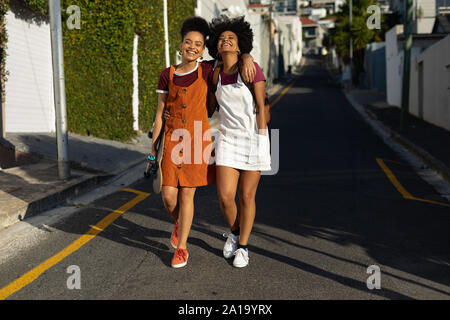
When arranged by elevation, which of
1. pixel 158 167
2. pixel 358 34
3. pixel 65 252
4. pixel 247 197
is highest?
A: pixel 358 34

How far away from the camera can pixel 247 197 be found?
4582 mm

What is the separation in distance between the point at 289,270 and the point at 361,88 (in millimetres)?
42389

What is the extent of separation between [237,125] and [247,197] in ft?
2.08

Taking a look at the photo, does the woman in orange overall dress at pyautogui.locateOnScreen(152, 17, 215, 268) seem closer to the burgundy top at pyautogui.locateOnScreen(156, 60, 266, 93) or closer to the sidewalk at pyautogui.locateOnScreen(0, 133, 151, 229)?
the burgundy top at pyautogui.locateOnScreen(156, 60, 266, 93)

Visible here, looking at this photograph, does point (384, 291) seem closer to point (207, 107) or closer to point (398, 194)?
point (207, 107)

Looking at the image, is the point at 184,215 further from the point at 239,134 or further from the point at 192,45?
the point at 192,45

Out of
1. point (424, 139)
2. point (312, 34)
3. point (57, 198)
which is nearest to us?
point (57, 198)

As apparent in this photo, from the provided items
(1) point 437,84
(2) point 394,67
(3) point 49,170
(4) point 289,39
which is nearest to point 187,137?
(3) point 49,170

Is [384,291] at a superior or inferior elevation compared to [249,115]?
inferior

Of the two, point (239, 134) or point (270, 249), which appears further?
point (270, 249)

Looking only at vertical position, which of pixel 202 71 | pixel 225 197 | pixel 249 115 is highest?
pixel 202 71

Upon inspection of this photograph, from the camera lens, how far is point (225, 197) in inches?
178

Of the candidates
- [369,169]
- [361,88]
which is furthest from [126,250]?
[361,88]

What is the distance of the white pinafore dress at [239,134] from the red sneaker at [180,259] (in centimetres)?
81
